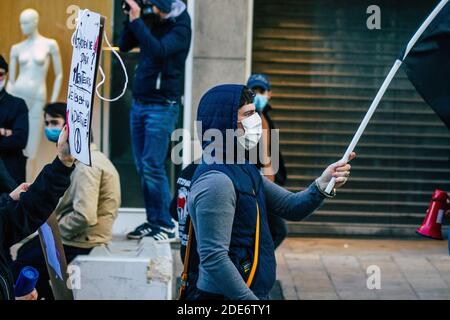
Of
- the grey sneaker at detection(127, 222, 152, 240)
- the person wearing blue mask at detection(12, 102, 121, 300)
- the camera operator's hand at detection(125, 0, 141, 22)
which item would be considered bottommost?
the grey sneaker at detection(127, 222, 152, 240)

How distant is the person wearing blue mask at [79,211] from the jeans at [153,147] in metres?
1.30

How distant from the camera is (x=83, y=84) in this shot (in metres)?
4.23

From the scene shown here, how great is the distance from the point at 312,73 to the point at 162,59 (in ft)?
7.57

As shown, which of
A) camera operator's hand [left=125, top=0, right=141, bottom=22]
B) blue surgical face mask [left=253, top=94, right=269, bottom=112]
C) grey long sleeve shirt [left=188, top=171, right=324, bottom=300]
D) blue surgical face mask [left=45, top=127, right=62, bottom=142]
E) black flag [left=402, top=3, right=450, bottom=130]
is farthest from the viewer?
blue surgical face mask [left=253, top=94, right=269, bottom=112]

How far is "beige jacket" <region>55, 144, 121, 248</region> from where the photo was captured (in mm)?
7062

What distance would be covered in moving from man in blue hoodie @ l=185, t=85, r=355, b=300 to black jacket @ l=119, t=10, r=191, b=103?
12.3 feet

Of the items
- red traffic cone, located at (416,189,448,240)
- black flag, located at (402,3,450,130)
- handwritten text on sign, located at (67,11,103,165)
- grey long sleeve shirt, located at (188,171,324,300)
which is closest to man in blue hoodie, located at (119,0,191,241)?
red traffic cone, located at (416,189,448,240)

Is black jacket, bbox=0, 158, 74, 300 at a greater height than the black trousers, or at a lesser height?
greater

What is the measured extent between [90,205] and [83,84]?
2.94 metres

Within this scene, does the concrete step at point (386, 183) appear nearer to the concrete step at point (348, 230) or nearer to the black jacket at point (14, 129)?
the concrete step at point (348, 230)

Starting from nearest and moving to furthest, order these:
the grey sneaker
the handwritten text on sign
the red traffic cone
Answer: the handwritten text on sign
the red traffic cone
the grey sneaker

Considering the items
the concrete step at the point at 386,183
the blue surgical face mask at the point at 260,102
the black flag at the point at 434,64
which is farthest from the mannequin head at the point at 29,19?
the black flag at the point at 434,64

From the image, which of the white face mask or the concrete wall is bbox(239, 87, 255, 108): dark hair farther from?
the concrete wall
